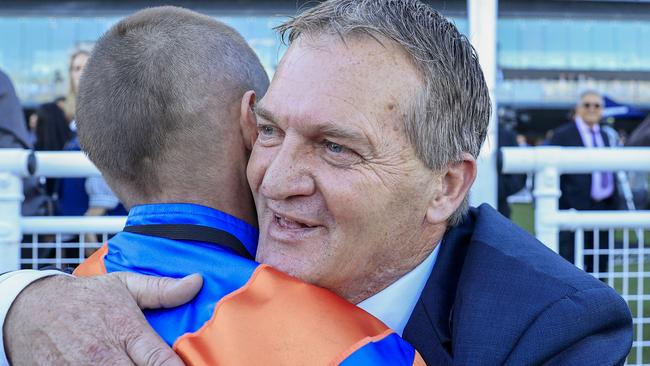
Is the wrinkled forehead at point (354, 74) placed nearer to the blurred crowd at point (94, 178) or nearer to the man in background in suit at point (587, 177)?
the blurred crowd at point (94, 178)

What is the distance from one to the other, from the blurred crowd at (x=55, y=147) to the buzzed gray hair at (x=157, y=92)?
1.25 m

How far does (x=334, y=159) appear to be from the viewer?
154cm

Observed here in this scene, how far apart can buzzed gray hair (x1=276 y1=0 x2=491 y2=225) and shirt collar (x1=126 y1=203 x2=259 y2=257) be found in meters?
0.45

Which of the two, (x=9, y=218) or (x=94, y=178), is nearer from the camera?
(x=9, y=218)

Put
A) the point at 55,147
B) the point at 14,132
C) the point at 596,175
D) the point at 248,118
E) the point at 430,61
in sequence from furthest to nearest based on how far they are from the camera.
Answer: the point at 596,175
the point at 55,147
the point at 14,132
the point at 248,118
the point at 430,61

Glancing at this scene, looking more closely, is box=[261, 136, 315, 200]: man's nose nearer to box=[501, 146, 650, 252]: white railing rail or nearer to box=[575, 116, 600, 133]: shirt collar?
box=[501, 146, 650, 252]: white railing rail

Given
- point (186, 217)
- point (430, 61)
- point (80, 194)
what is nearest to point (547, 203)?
point (430, 61)

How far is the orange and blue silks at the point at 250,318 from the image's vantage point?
4.27ft

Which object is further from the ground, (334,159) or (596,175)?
(334,159)

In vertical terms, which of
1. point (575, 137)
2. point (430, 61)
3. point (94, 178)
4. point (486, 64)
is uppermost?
point (430, 61)

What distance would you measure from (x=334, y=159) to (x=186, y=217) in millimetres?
362

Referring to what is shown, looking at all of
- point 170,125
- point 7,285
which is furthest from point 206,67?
point 7,285

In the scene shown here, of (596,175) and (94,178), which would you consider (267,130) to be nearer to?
(94,178)

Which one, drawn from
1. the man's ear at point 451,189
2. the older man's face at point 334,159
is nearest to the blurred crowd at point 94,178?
the man's ear at point 451,189
